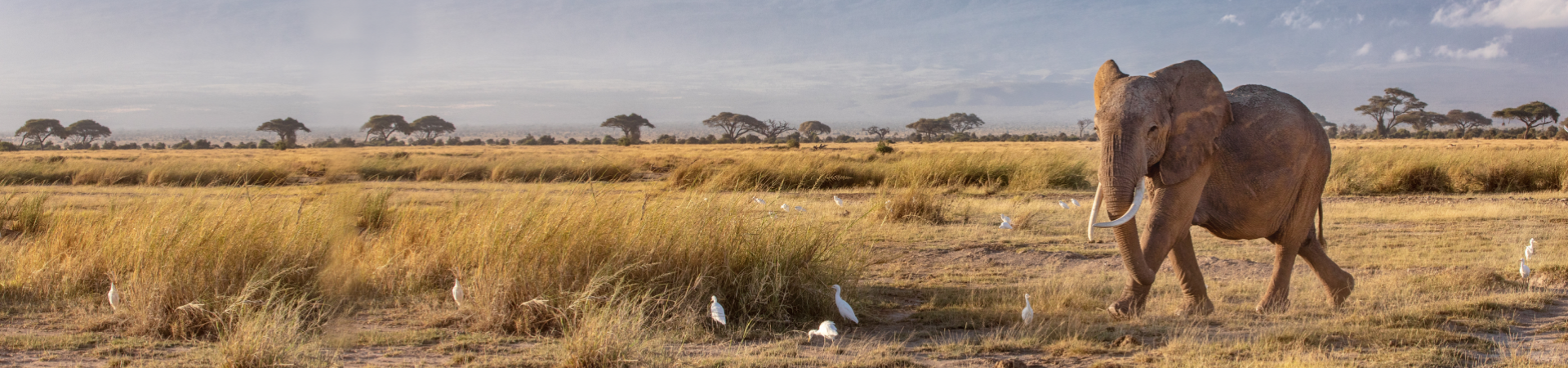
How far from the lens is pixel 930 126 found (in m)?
86.9

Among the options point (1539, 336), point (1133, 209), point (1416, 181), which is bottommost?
point (1539, 336)

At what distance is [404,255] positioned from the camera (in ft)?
24.7

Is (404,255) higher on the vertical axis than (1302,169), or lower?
lower

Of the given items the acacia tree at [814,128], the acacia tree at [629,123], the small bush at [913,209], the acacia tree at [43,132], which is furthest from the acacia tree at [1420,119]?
the acacia tree at [43,132]

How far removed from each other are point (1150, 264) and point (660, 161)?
82.8ft

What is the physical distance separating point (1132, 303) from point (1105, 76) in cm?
148

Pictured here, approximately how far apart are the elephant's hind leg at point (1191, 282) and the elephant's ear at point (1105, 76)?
1.19 meters

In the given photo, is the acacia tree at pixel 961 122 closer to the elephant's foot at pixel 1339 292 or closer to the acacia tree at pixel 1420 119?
the acacia tree at pixel 1420 119

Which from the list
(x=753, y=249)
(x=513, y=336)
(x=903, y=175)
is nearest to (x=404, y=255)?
(x=513, y=336)

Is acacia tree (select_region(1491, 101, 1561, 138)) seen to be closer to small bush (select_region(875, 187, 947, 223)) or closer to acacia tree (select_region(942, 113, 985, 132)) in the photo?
acacia tree (select_region(942, 113, 985, 132))

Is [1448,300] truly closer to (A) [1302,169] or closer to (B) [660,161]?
(A) [1302,169]

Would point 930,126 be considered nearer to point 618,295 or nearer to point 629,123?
point 629,123

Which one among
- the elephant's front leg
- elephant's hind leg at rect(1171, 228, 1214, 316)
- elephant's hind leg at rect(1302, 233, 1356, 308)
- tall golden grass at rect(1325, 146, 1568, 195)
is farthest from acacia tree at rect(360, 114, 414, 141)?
tall golden grass at rect(1325, 146, 1568, 195)

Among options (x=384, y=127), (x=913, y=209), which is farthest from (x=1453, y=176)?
(x=384, y=127)
